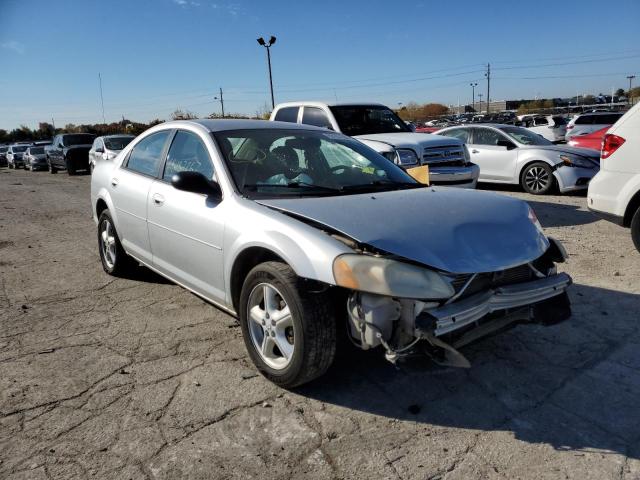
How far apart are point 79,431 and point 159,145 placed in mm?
2611

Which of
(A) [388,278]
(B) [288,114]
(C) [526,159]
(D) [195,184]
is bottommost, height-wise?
(A) [388,278]

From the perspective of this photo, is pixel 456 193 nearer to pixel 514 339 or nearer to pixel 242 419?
pixel 514 339

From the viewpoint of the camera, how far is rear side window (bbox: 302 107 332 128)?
890 centimetres

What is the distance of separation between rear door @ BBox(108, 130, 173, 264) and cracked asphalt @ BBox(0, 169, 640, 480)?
0.59 m

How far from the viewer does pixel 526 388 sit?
3.12 metres

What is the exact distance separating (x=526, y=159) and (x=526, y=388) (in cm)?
816

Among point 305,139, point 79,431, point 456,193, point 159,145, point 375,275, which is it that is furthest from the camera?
point 159,145

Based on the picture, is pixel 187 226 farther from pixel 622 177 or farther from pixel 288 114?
pixel 288 114

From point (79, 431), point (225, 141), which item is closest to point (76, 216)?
point (225, 141)

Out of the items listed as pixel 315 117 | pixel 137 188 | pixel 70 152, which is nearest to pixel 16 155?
pixel 70 152

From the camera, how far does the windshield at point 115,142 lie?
1636cm

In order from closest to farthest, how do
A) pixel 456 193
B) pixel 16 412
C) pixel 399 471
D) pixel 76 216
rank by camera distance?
pixel 399 471, pixel 16 412, pixel 456 193, pixel 76 216

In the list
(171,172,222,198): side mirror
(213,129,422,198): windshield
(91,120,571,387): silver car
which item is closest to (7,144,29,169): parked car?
(91,120,571,387): silver car

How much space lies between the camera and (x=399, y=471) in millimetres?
2410
